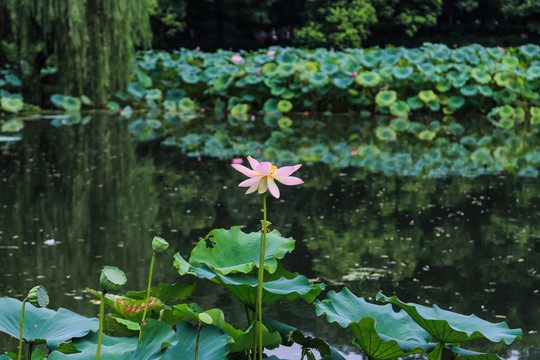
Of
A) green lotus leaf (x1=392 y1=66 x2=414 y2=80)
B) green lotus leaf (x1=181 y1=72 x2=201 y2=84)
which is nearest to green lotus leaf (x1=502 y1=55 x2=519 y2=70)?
green lotus leaf (x1=392 y1=66 x2=414 y2=80)

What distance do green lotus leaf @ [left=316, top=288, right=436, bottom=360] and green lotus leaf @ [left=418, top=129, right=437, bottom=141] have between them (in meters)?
5.38

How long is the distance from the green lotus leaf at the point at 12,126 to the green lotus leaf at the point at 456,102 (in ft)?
15.5

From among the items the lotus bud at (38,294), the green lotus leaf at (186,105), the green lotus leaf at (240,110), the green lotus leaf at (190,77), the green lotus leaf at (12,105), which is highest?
the lotus bud at (38,294)

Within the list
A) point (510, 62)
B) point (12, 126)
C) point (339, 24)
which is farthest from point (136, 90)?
point (339, 24)

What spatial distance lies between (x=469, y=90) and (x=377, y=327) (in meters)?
8.10

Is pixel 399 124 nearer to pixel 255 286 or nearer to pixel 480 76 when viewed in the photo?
pixel 480 76

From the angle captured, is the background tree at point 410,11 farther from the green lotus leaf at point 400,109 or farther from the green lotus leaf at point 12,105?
the green lotus leaf at point 12,105

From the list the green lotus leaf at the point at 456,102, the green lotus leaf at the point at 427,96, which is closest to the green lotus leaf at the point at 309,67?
the green lotus leaf at the point at 427,96

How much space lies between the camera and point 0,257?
3002mm

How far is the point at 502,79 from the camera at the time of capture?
9.27m

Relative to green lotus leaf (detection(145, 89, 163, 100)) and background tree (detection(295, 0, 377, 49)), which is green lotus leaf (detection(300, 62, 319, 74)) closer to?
green lotus leaf (detection(145, 89, 163, 100))

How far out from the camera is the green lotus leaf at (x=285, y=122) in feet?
26.1

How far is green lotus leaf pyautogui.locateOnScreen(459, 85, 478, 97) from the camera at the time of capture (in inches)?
360

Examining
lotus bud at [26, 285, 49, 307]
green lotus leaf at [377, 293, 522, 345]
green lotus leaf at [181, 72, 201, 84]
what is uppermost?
lotus bud at [26, 285, 49, 307]
